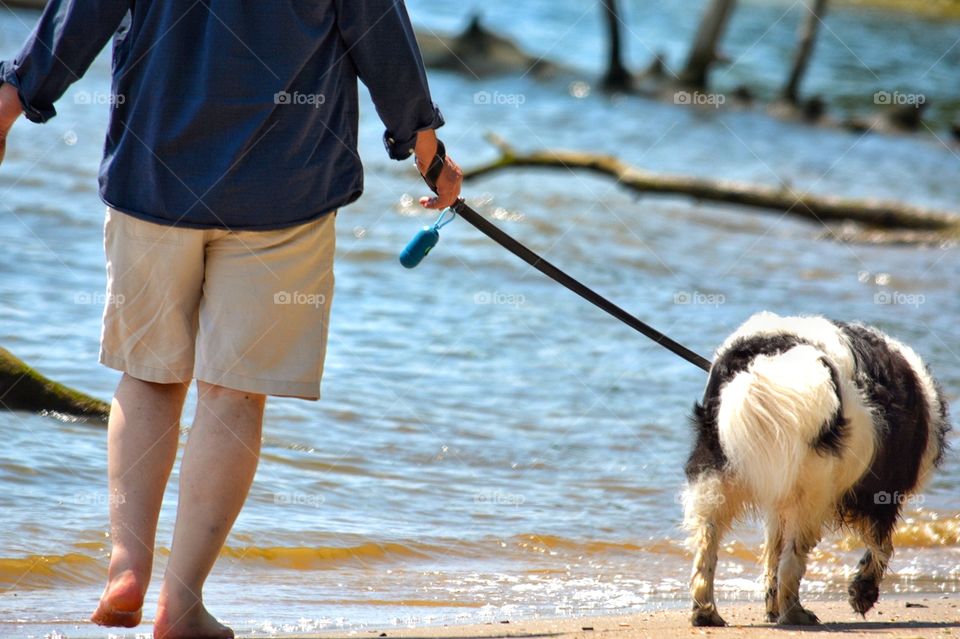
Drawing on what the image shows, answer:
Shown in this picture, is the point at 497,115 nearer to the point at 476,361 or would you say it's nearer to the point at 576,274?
the point at 576,274

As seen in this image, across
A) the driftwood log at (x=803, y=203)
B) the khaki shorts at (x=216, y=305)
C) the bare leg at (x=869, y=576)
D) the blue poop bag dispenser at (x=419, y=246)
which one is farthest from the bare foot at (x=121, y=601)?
the driftwood log at (x=803, y=203)

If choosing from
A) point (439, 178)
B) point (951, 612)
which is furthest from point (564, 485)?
point (439, 178)

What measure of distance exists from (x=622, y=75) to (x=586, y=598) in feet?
56.8

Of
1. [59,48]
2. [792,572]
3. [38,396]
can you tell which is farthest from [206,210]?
[38,396]

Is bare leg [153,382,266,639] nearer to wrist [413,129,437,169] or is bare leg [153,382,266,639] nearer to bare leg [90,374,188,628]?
bare leg [90,374,188,628]

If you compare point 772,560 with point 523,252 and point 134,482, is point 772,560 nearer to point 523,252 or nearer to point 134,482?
point 523,252

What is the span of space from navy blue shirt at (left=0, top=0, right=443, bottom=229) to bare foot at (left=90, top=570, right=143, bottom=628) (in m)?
0.80

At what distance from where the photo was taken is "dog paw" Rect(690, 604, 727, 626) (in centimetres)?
338

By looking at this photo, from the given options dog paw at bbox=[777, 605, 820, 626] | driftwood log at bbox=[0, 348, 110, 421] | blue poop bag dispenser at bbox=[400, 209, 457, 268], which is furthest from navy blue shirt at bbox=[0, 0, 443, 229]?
driftwood log at bbox=[0, 348, 110, 421]

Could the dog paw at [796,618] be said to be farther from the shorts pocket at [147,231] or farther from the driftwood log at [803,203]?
the driftwood log at [803,203]

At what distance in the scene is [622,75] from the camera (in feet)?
66.8

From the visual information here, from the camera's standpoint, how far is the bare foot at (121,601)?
269cm

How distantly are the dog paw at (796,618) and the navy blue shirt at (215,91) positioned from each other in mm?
1788

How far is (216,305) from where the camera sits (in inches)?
108
